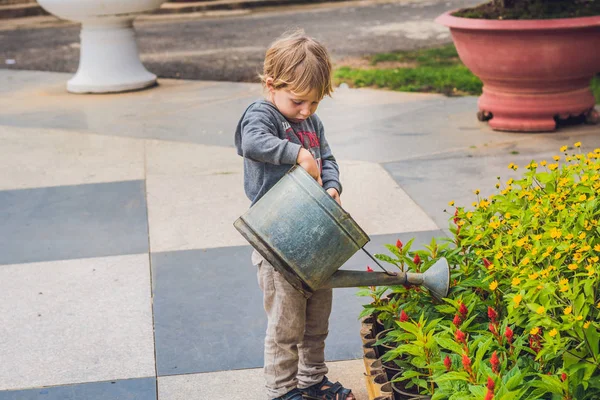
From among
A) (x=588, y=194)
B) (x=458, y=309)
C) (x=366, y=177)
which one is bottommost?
(x=366, y=177)

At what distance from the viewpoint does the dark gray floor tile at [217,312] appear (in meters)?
3.30

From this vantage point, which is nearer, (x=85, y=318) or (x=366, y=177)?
(x=85, y=318)

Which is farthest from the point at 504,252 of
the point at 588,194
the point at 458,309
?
the point at 588,194

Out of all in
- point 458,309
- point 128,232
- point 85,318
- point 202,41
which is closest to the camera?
point 458,309

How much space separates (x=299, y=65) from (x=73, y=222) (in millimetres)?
2746

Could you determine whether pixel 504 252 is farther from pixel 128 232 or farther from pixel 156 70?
pixel 156 70

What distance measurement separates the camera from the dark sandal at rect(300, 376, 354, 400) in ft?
9.37

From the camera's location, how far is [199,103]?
805 centimetres

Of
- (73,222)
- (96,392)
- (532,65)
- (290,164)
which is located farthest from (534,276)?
(532,65)

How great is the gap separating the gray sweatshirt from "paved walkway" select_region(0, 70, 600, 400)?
31.1 inches

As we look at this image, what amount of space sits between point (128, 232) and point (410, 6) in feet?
Answer: 38.6

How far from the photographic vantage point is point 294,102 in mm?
2602

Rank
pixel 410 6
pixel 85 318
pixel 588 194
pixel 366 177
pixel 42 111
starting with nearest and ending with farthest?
pixel 588 194 → pixel 85 318 → pixel 366 177 → pixel 42 111 → pixel 410 6

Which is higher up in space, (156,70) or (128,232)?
(128,232)
